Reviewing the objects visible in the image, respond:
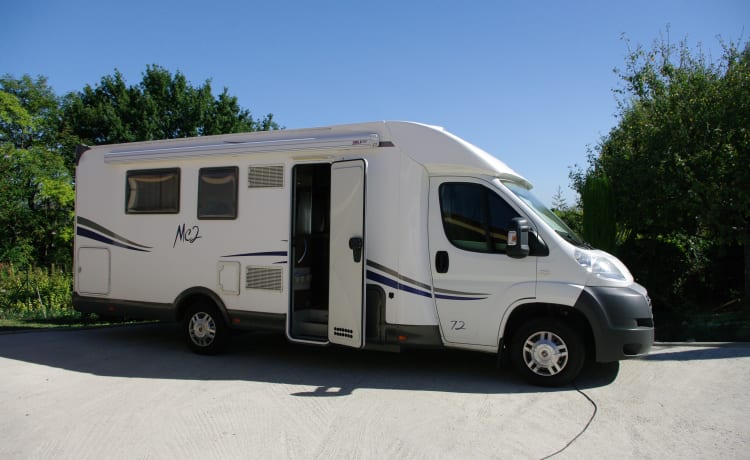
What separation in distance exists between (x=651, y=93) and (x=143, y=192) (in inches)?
450

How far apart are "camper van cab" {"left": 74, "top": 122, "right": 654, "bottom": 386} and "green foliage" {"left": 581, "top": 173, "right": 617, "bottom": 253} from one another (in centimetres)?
503

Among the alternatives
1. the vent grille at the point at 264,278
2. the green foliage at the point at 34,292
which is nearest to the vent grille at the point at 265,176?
the vent grille at the point at 264,278

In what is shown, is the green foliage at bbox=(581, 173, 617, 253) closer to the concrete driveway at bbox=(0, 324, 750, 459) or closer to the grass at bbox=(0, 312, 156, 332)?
the concrete driveway at bbox=(0, 324, 750, 459)

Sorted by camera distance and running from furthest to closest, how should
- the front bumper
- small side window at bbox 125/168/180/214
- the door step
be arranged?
small side window at bbox 125/168/180/214 < the door step < the front bumper

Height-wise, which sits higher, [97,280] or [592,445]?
[97,280]

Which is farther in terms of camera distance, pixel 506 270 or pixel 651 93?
pixel 651 93

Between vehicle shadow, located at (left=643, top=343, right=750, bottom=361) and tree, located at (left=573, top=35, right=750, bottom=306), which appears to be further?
tree, located at (left=573, top=35, right=750, bottom=306)

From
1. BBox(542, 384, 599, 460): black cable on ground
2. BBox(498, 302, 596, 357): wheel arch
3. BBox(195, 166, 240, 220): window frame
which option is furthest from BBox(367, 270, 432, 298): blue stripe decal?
BBox(195, 166, 240, 220): window frame

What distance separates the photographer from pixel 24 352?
729 cm

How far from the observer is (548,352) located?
18.0 feet

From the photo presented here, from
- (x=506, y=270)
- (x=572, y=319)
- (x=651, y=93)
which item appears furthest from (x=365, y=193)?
(x=651, y=93)

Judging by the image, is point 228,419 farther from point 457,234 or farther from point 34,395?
point 457,234

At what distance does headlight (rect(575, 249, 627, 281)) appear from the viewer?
544 cm

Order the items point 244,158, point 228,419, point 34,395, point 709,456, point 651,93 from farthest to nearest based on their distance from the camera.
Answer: point 651,93 → point 244,158 → point 34,395 → point 228,419 → point 709,456
